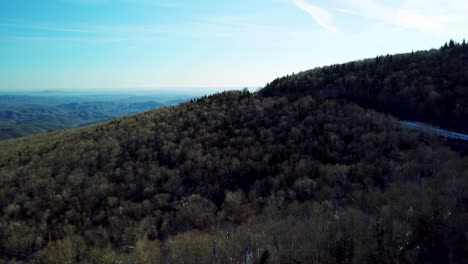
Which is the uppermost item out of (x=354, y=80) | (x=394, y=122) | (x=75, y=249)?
(x=354, y=80)

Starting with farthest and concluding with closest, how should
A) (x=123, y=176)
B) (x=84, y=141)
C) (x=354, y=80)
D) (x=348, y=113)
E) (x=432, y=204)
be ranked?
(x=354, y=80) < (x=84, y=141) < (x=348, y=113) < (x=123, y=176) < (x=432, y=204)

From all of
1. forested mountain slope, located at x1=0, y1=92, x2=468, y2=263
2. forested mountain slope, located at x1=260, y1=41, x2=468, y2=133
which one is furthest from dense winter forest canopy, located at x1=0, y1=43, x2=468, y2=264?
forested mountain slope, located at x1=260, y1=41, x2=468, y2=133

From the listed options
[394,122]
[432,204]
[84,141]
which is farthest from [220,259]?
[84,141]

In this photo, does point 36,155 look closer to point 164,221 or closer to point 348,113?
point 164,221

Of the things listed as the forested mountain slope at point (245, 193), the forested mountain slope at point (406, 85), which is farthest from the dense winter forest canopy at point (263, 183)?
the forested mountain slope at point (406, 85)

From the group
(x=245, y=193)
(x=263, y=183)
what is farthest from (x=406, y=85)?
(x=245, y=193)

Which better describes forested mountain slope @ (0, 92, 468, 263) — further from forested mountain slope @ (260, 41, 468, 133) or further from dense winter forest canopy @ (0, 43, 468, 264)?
forested mountain slope @ (260, 41, 468, 133)

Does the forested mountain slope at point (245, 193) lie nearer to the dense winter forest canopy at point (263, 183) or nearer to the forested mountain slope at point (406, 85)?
the dense winter forest canopy at point (263, 183)
